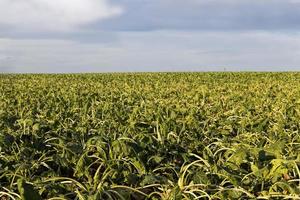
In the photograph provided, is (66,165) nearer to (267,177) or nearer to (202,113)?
(267,177)

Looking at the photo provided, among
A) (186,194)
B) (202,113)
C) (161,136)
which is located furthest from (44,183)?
(202,113)

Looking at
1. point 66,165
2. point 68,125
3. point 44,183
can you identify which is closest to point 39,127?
point 68,125

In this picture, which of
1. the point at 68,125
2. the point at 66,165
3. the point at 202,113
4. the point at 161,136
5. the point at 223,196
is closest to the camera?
the point at 223,196

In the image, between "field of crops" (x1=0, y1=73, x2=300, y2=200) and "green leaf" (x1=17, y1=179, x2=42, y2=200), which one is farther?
"field of crops" (x1=0, y1=73, x2=300, y2=200)

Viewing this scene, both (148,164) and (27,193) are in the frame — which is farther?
(148,164)

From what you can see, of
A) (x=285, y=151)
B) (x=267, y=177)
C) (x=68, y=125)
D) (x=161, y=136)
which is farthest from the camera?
(x=68, y=125)

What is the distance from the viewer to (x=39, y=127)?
15.0ft

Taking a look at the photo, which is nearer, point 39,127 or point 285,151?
point 285,151

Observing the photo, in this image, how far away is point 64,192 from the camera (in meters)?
2.54

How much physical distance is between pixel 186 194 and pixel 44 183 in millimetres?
767

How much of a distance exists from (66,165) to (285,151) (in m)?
1.45

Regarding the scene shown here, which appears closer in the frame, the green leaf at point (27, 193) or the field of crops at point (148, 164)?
the green leaf at point (27, 193)

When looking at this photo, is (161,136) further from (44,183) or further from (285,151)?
(44,183)

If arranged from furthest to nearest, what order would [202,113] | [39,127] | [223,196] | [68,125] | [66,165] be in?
1. [202,113]
2. [68,125]
3. [39,127]
4. [66,165]
5. [223,196]
